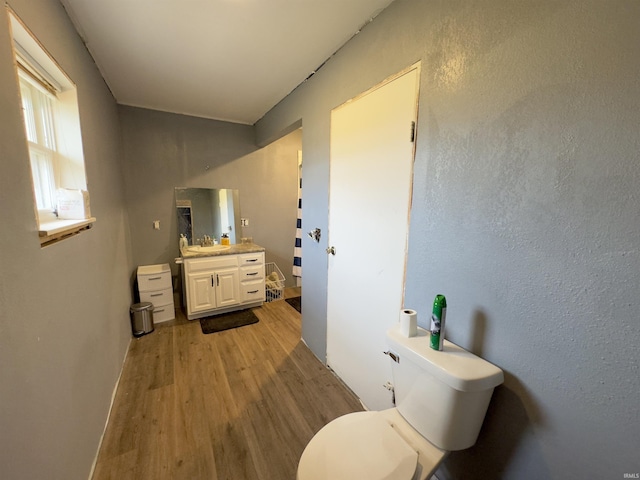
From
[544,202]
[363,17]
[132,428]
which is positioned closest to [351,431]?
[544,202]

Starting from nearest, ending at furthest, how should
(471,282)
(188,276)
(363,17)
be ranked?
(471,282) → (363,17) → (188,276)

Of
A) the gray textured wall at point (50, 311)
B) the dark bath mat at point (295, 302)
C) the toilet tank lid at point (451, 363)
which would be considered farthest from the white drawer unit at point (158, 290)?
the toilet tank lid at point (451, 363)

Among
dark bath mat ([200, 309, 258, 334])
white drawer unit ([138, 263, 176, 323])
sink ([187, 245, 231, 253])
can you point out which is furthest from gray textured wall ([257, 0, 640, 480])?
white drawer unit ([138, 263, 176, 323])

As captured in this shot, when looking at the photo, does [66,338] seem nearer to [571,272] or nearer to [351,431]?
[351,431]

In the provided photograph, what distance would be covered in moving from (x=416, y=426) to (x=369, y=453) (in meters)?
0.23

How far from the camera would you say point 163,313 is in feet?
9.23

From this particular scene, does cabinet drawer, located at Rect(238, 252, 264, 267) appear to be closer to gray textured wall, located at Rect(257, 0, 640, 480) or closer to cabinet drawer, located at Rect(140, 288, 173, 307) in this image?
cabinet drawer, located at Rect(140, 288, 173, 307)

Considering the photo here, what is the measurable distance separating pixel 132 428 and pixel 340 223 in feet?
5.77

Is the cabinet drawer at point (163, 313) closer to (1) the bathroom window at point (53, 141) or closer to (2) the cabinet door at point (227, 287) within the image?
(2) the cabinet door at point (227, 287)

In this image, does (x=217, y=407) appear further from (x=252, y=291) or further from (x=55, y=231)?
(x=252, y=291)

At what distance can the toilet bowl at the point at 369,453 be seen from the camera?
90 cm

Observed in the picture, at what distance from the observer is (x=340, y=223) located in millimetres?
1805

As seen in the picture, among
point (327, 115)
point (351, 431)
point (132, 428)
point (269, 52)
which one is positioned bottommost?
point (132, 428)

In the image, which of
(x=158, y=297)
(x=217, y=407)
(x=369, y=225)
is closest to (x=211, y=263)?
(x=158, y=297)
